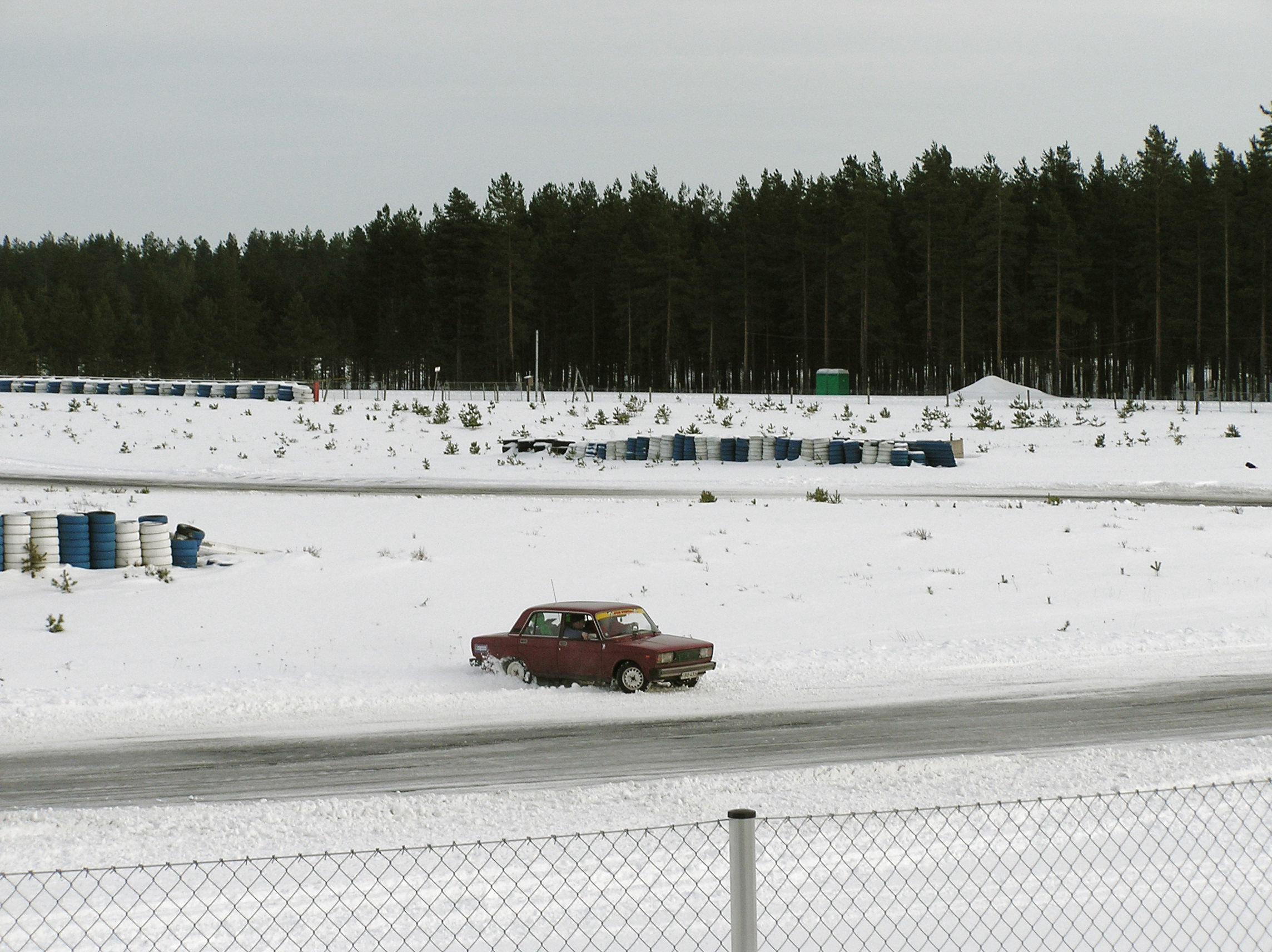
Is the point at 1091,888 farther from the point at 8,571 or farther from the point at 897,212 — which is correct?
the point at 897,212

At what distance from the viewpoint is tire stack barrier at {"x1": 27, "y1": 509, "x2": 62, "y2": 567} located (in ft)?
66.4

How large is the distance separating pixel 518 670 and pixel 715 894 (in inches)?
309

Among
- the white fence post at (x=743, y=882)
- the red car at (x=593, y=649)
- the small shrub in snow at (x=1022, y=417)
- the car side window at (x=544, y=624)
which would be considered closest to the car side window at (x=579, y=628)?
the red car at (x=593, y=649)

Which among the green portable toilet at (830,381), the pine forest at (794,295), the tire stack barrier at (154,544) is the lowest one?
the tire stack barrier at (154,544)

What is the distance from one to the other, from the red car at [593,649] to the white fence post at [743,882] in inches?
386

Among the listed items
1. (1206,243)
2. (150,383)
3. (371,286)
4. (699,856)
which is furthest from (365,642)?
(371,286)

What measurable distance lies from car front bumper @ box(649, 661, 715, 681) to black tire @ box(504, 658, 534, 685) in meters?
1.85

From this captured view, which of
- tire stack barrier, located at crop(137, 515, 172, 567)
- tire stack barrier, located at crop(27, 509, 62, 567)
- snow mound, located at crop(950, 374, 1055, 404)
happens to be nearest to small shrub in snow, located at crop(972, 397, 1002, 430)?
snow mound, located at crop(950, 374, 1055, 404)

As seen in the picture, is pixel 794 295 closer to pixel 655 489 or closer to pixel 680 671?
pixel 655 489

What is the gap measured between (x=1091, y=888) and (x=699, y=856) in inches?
101

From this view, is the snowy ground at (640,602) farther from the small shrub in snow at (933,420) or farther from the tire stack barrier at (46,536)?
the small shrub in snow at (933,420)

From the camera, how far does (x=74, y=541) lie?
20.4 m

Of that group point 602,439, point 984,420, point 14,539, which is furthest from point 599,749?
point 984,420

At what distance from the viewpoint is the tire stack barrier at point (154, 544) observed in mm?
20797
